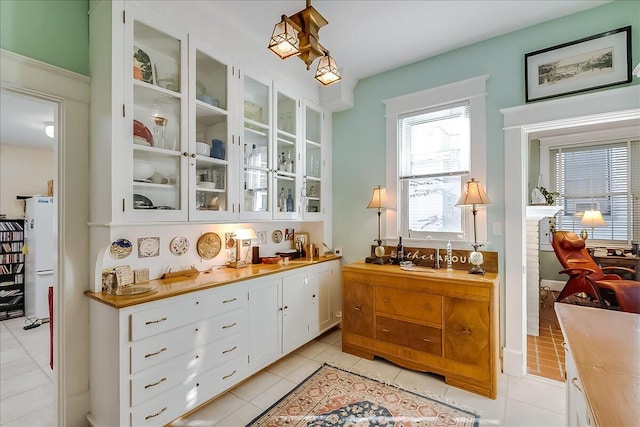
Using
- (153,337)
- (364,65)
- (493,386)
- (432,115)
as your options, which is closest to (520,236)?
(493,386)

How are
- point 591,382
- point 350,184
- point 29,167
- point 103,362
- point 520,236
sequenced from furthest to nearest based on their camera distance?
point 29,167, point 350,184, point 520,236, point 103,362, point 591,382

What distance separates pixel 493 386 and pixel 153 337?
2416 mm

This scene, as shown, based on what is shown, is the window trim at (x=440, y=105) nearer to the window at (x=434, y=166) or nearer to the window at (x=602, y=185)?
the window at (x=434, y=166)

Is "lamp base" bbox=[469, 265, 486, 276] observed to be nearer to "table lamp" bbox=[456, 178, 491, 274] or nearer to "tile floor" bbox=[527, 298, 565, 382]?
"table lamp" bbox=[456, 178, 491, 274]

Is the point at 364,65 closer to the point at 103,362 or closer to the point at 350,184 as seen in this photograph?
the point at 350,184

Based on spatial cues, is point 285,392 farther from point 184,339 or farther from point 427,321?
point 427,321

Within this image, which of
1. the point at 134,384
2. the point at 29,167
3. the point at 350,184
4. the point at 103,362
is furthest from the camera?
the point at 29,167

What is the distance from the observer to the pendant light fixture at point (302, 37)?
5.02ft

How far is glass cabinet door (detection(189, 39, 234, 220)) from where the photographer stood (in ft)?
7.09

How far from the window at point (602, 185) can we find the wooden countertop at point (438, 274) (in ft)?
12.4

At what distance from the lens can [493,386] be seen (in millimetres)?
2172

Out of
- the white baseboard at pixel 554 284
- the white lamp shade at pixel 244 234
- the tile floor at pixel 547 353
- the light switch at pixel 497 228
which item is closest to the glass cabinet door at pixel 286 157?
the white lamp shade at pixel 244 234

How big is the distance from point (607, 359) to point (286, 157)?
268 cm

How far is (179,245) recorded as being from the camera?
7.86 ft
